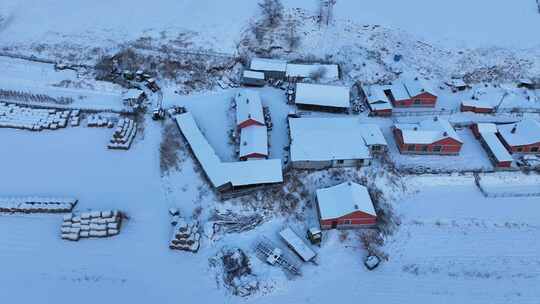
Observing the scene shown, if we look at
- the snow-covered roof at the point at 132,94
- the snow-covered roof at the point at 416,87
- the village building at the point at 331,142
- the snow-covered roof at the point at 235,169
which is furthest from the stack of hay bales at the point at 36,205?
the snow-covered roof at the point at 416,87

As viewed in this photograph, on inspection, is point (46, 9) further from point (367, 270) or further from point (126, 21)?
point (367, 270)

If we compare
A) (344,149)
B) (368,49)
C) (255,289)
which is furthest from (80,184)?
(368,49)

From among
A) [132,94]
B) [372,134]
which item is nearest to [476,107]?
[372,134]

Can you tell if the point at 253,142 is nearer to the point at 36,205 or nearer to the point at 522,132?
the point at 36,205

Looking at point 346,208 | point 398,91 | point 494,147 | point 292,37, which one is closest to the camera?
point 346,208

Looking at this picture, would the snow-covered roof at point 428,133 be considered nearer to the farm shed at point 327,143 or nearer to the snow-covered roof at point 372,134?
the snow-covered roof at point 372,134
